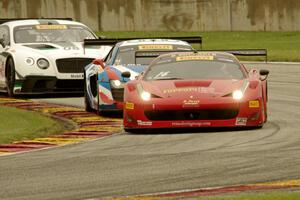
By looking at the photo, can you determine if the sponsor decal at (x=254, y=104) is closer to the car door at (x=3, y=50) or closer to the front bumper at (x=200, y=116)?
the front bumper at (x=200, y=116)

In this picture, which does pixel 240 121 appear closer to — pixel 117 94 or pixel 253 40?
pixel 117 94

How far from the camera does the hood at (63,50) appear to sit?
851 inches

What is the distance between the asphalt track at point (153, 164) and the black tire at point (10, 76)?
733 cm

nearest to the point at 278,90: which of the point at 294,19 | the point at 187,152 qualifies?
the point at 187,152

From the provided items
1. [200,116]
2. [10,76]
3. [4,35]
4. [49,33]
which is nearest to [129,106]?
[200,116]

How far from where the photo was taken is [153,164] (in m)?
11.4

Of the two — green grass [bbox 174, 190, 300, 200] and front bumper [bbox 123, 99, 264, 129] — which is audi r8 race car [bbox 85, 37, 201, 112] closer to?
front bumper [bbox 123, 99, 264, 129]

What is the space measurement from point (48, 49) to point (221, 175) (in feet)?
39.0

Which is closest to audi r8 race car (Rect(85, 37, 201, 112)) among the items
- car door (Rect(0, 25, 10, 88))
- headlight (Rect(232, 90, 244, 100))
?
headlight (Rect(232, 90, 244, 100))

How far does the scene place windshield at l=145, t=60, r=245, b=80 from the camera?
50.9 feet

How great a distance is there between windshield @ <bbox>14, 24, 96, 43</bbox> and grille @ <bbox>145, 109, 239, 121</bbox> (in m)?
7.91

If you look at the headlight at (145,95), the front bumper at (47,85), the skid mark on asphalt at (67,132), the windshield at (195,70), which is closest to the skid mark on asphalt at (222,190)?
the skid mark on asphalt at (67,132)

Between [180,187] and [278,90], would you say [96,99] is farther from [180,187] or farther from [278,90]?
[180,187]

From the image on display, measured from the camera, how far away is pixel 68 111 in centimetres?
1859
